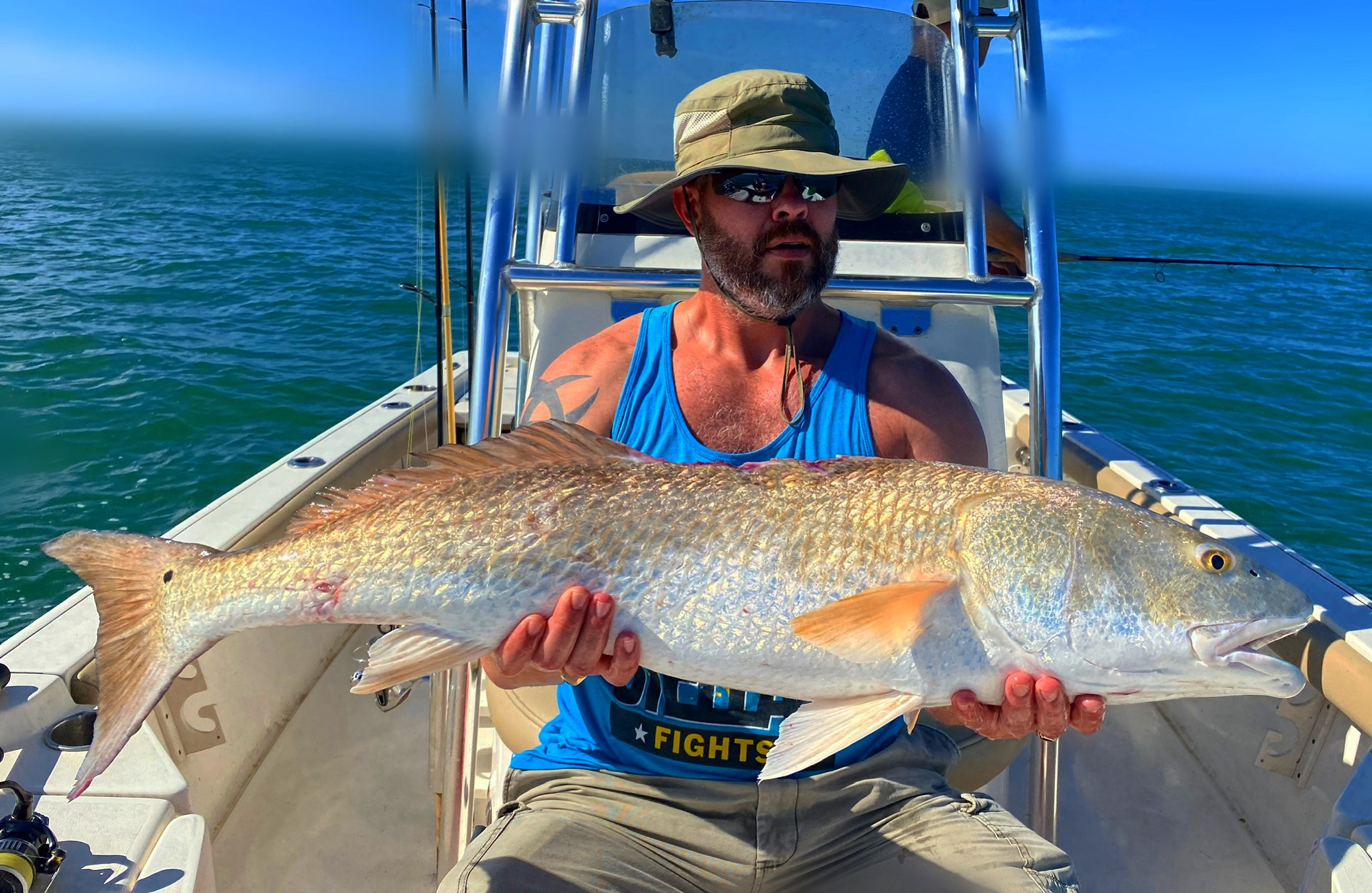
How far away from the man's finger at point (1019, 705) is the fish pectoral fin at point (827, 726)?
0.58ft

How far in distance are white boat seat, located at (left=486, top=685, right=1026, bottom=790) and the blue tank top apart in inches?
6.6

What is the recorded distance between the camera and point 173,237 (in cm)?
2194

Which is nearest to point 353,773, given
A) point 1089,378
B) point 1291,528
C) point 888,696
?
point 888,696

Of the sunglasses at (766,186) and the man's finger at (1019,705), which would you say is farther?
the sunglasses at (766,186)

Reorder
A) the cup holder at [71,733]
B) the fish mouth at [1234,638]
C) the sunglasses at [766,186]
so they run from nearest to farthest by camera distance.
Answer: the fish mouth at [1234,638]
the cup holder at [71,733]
the sunglasses at [766,186]

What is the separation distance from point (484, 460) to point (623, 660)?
0.53 metres

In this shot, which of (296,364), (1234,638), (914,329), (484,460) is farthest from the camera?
(296,364)

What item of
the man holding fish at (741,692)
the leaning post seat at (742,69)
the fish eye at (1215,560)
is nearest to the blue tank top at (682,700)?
the man holding fish at (741,692)

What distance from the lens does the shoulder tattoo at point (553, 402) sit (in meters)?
2.54

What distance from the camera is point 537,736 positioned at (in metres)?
2.60

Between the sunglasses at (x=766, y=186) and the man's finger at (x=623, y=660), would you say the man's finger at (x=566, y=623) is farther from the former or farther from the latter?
the sunglasses at (x=766, y=186)

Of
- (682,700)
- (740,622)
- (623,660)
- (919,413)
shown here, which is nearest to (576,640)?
(623,660)

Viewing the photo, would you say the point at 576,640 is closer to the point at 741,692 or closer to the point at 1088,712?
the point at 741,692

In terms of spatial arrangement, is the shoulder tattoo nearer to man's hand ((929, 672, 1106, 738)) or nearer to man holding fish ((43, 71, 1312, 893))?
man holding fish ((43, 71, 1312, 893))
